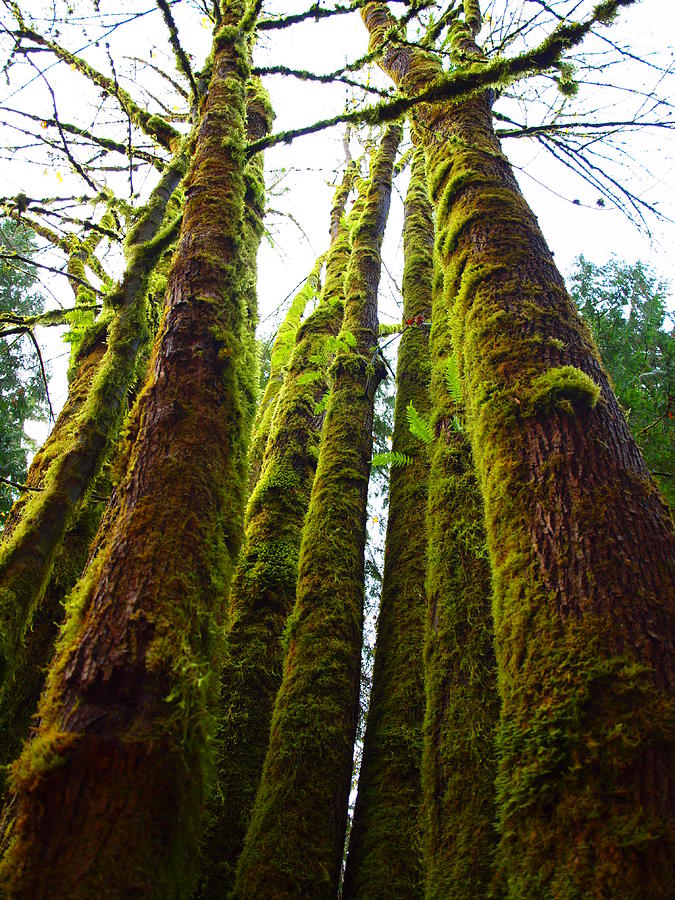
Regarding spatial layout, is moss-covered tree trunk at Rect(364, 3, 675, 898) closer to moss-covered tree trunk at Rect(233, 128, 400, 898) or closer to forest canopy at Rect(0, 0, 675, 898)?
forest canopy at Rect(0, 0, 675, 898)

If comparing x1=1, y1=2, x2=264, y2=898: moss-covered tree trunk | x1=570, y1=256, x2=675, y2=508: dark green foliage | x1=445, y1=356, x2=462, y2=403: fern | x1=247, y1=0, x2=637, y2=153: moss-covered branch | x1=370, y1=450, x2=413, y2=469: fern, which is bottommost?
x1=1, y1=2, x2=264, y2=898: moss-covered tree trunk

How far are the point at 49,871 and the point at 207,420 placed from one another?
180 cm

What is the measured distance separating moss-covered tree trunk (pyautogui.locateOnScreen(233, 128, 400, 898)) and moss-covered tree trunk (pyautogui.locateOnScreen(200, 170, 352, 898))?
37 cm

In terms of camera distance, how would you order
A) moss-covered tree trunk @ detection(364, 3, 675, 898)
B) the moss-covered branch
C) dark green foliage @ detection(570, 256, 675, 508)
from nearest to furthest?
moss-covered tree trunk @ detection(364, 3, 675, 898), the moss-covered branch, dark green foliage @ detection(570, 256, 675, 508)

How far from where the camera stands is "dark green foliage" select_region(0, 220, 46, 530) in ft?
34.6

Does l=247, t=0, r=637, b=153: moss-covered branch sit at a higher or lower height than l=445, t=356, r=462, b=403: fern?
higher

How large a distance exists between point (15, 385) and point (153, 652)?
14.7m

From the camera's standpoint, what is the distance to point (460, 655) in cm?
296

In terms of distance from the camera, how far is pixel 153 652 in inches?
73.8

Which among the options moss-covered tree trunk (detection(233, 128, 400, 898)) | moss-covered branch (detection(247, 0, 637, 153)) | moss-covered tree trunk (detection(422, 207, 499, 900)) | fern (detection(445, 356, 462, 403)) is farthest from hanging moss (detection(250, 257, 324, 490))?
moss-covered branch (detection(247, 0, 637, 153))

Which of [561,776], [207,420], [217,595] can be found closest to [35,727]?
[217,595]

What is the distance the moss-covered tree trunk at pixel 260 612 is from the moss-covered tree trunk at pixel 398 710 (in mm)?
780

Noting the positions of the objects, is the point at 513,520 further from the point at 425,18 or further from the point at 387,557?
the point at 425,18

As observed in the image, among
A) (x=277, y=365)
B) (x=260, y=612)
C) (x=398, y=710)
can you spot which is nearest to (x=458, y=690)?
(x=398, y=710)
